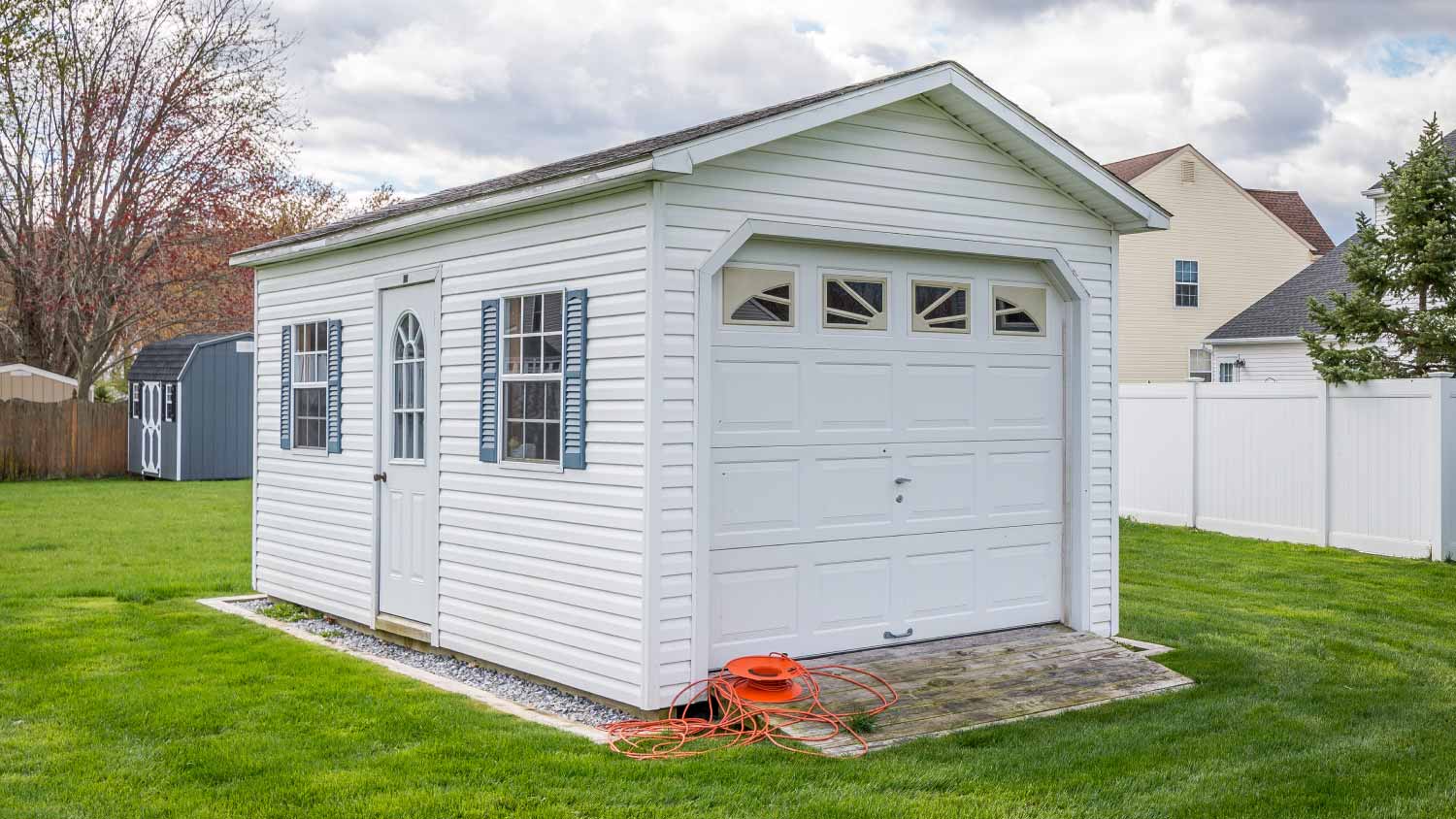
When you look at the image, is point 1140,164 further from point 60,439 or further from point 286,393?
point 286,393

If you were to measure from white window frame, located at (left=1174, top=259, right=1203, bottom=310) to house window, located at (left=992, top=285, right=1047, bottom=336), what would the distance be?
2119 cm

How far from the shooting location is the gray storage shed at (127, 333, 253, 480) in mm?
21859

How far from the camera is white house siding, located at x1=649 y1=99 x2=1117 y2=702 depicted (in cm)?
634

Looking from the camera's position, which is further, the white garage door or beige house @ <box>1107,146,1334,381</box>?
beige house @ <box>1107,146,1334,381</box>

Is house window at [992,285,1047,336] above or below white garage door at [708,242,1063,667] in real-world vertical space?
above

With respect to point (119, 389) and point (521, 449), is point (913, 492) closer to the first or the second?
point (521, 449)

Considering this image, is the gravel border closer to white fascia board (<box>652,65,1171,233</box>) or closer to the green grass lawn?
the green grass lawn

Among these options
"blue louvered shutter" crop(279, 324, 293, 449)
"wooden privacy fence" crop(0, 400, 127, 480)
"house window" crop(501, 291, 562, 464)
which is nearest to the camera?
"house window" crop(501, 291, 562, 464)

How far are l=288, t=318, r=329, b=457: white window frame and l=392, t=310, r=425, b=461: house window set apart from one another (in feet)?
3.40

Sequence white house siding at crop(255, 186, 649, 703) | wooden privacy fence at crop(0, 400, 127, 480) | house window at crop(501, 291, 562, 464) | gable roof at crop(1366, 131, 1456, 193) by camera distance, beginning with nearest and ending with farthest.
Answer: white house siding at crop(255, 186, 649, 703) < house window at crop(501, 291, 562, 464) < gable roof at crop(1366, 131, 1456, 193) < wooden privacy fence at crop(0, 400, 127, 480)

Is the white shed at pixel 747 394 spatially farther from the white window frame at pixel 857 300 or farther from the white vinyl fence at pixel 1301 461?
the white vinyl fence at pixel 1301 461

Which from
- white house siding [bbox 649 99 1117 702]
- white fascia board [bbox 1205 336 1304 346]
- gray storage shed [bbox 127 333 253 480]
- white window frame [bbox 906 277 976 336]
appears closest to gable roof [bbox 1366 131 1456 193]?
white fascia board [bbox 1205 336 1304 346]

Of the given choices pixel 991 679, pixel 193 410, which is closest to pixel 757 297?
pixel 991 679

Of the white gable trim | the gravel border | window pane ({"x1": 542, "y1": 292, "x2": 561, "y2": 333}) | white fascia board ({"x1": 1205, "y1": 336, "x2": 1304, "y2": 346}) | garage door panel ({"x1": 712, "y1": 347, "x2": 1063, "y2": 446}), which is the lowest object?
the gravel border
